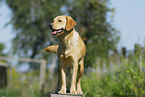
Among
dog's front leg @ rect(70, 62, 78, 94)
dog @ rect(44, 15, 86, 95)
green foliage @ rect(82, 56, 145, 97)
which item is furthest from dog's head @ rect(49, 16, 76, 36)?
green foliage @ rect(82, 56, 145, 97)

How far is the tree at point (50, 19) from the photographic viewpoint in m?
16.0

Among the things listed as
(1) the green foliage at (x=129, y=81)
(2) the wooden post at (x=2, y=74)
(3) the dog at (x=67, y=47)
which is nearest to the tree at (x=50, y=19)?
(2) the wooden post at (x=2, y=74)

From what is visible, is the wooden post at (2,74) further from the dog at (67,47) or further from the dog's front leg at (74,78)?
the dog's front leg at (74,78)

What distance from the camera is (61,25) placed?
3143mm

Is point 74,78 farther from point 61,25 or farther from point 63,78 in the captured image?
point 61,25

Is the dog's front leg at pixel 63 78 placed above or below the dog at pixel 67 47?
below

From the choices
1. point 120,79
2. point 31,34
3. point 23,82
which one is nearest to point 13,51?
point 31,34

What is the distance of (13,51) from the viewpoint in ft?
60.8

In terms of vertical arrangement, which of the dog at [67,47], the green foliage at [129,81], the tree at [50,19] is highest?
the tree at [50,19]

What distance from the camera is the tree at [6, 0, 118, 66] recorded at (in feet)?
52.6

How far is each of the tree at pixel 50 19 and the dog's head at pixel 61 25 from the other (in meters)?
11.1

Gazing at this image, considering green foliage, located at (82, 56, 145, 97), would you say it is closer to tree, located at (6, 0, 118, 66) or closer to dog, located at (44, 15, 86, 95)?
dog, located at (44, 15, 86, 95)

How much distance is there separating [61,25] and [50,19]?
44.8ft

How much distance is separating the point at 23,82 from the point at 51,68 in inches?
219
